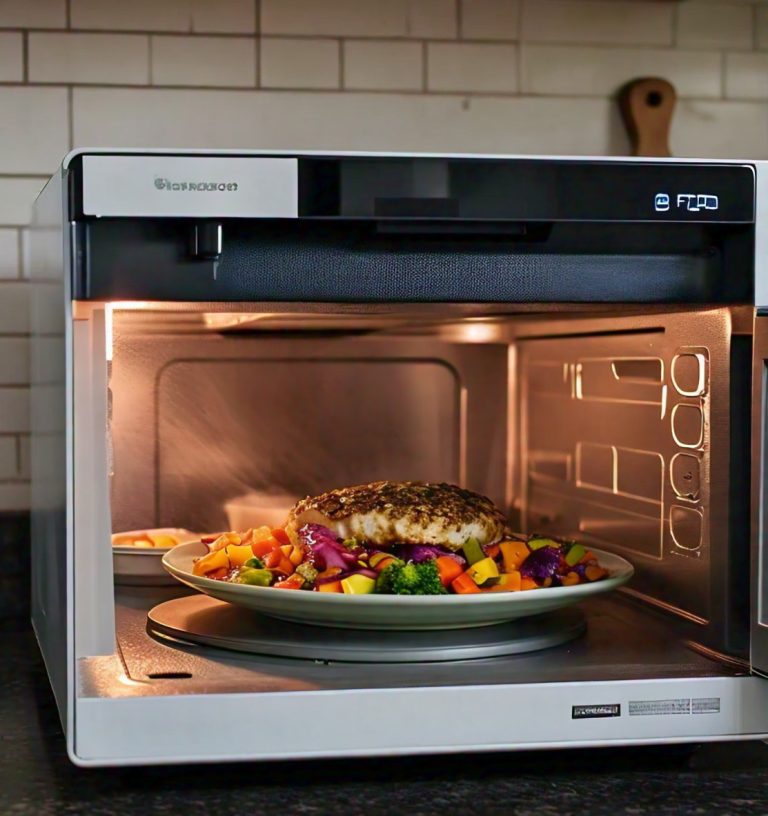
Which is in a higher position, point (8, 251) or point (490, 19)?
point (490, 19)

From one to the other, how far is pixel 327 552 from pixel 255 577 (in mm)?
67

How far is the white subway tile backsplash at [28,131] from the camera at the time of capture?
147 cm

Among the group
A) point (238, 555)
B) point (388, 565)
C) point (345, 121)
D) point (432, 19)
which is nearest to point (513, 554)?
point (388, 565)

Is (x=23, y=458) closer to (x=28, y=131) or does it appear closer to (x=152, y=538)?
(x=152, y=538)

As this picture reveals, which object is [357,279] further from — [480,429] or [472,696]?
[480,429]

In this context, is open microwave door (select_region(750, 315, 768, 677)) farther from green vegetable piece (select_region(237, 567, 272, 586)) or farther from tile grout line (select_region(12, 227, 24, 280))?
tile grout line (select_region(12, 227, 24, 280))

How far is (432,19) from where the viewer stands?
155 centimetres

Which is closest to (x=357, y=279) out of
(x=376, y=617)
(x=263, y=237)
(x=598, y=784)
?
(x=263, y=237)

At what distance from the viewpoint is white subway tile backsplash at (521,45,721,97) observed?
1571mm

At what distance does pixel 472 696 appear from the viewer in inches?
34.9

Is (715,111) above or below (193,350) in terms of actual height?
above

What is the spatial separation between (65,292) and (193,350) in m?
0.59

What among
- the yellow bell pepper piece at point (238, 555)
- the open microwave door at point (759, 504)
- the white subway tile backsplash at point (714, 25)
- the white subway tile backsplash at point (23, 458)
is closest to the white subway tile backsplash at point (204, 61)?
the white subway tile backsplash at point (23, 458)

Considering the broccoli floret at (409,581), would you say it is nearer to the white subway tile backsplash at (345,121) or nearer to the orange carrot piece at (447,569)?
the orange carrot piece at (447,569)
